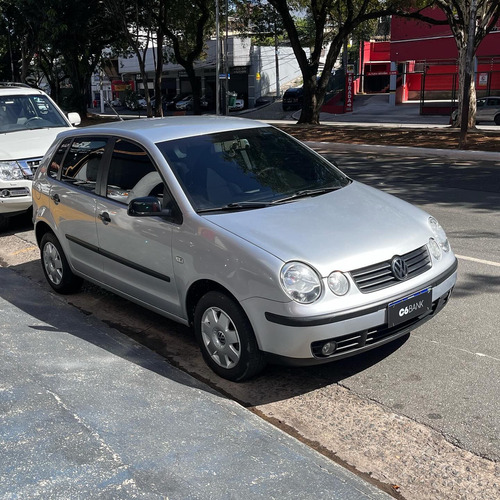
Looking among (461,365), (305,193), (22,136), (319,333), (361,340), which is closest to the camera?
(319,333)

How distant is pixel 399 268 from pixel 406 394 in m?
0.79

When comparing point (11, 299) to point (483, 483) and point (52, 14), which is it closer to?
point (483, 483)

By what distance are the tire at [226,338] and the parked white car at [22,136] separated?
530cm

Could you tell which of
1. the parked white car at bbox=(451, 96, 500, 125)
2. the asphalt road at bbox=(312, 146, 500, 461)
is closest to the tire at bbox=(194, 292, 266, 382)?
the asphalt road at bbox=(312, 146, 500, 461)

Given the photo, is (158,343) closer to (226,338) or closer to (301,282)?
(226,338)

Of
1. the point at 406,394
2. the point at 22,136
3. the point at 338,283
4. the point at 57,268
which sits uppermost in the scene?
the point at 22,136

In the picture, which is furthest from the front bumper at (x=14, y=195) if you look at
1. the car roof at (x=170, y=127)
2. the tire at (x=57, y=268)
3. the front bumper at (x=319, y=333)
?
the front bumper at (x=319, y=333)

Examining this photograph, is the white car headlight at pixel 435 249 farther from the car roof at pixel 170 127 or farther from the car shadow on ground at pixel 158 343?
the car roof at pixel 170 127

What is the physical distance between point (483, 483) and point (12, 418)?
259cm

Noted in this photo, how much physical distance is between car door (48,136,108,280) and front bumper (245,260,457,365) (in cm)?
212

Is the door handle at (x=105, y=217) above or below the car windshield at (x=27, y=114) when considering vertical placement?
below

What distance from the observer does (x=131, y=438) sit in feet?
11.8

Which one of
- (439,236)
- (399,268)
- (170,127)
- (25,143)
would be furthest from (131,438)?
(25,143)

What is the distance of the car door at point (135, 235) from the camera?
4.73 m
